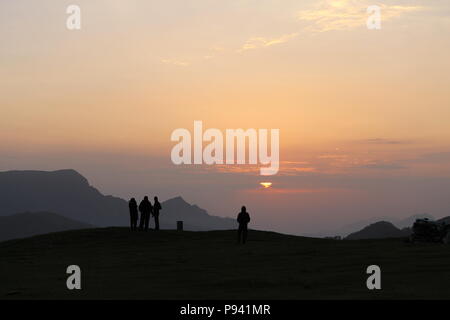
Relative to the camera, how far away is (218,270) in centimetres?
2275

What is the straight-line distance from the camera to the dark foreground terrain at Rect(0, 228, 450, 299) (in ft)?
57.1

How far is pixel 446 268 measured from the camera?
2120 centimetres

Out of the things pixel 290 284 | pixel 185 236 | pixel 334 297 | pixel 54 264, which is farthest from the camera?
pixel 185 236

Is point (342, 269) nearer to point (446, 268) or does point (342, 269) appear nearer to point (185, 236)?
point (446, 268)

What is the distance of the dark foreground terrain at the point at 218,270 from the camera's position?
17406 mm
